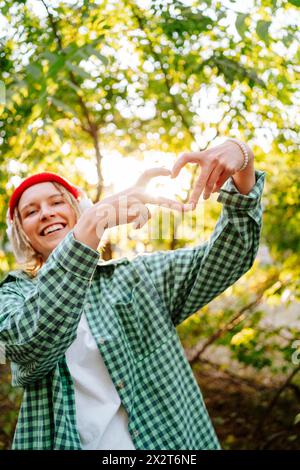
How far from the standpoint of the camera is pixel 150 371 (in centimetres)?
152

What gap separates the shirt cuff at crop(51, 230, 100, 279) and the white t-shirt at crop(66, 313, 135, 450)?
1.24 ft

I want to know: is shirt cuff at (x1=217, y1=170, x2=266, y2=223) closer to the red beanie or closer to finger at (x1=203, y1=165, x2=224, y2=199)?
finger at (x1=203, y1=165, x2=224, y2=199)

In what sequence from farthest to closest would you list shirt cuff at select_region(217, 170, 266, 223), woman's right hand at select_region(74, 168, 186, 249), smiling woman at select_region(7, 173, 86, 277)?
smiling woman at select_region(7, 173, 86, 277) < shirt cuff at select_region(217, 170, 266, 223) < woman's right hand at select_region(74, 168, 186, 249)

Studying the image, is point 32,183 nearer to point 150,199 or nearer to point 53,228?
point 53,228

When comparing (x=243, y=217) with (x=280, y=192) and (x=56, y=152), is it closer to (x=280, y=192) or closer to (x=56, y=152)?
(x=56, y=152)

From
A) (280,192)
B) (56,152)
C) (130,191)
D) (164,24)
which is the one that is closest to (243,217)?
(130,191)

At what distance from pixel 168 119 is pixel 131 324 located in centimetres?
191

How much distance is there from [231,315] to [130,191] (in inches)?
124

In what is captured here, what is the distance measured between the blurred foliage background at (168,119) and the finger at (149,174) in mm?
540

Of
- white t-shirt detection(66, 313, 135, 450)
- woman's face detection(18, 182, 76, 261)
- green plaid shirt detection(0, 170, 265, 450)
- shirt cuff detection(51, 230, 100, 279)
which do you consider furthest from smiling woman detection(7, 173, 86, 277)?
shirt cuff detection(51, 230, 100, 279)

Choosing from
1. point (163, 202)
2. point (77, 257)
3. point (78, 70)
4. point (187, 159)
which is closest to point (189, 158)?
point (187, 159)

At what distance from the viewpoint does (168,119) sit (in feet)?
10.5

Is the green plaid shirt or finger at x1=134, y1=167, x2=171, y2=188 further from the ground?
finger at x1=134, y1=167, x2=171, y2=188

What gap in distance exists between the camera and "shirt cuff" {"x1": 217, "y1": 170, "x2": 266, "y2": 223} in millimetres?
1396
